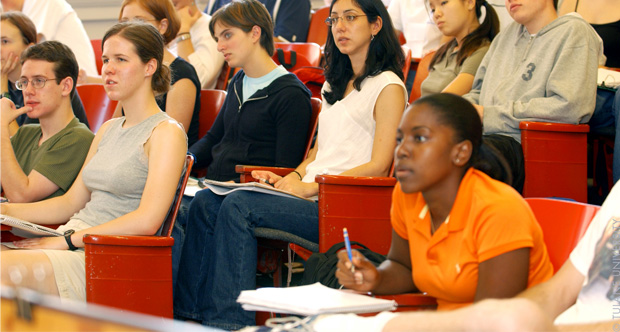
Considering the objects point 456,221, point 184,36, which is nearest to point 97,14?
point 184,36

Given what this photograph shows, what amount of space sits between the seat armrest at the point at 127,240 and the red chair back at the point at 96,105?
1910 mm

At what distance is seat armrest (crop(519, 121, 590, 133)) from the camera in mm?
2484

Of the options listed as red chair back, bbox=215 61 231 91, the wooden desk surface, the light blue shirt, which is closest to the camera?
the wooden desk surface

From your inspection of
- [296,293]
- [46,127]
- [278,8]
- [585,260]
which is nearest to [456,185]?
[585,260]

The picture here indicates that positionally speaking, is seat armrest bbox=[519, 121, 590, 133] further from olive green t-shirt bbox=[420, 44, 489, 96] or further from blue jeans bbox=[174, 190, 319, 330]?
blue jeans bbox=[174, 190, 319, 330]

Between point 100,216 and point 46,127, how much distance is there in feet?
2.36

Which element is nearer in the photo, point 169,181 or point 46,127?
point 169,181

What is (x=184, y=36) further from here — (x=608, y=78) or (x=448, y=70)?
(x=608, y=78)

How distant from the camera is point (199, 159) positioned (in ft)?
11.4

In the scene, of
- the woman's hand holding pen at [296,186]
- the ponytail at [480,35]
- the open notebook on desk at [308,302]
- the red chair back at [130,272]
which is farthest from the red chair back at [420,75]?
the open notebook on desk at [308,302]

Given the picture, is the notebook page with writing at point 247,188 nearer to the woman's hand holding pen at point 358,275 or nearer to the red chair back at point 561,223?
the woman's hand holding pen at point 358,275

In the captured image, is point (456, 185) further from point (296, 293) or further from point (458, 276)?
point (296, 293)

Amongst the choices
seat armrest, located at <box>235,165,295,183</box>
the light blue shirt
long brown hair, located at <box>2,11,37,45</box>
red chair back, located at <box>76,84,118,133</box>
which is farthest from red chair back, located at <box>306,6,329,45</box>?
seat armrest, located at <box>235,165,295,183</box>

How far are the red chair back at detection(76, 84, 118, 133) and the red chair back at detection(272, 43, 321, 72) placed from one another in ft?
3.16
